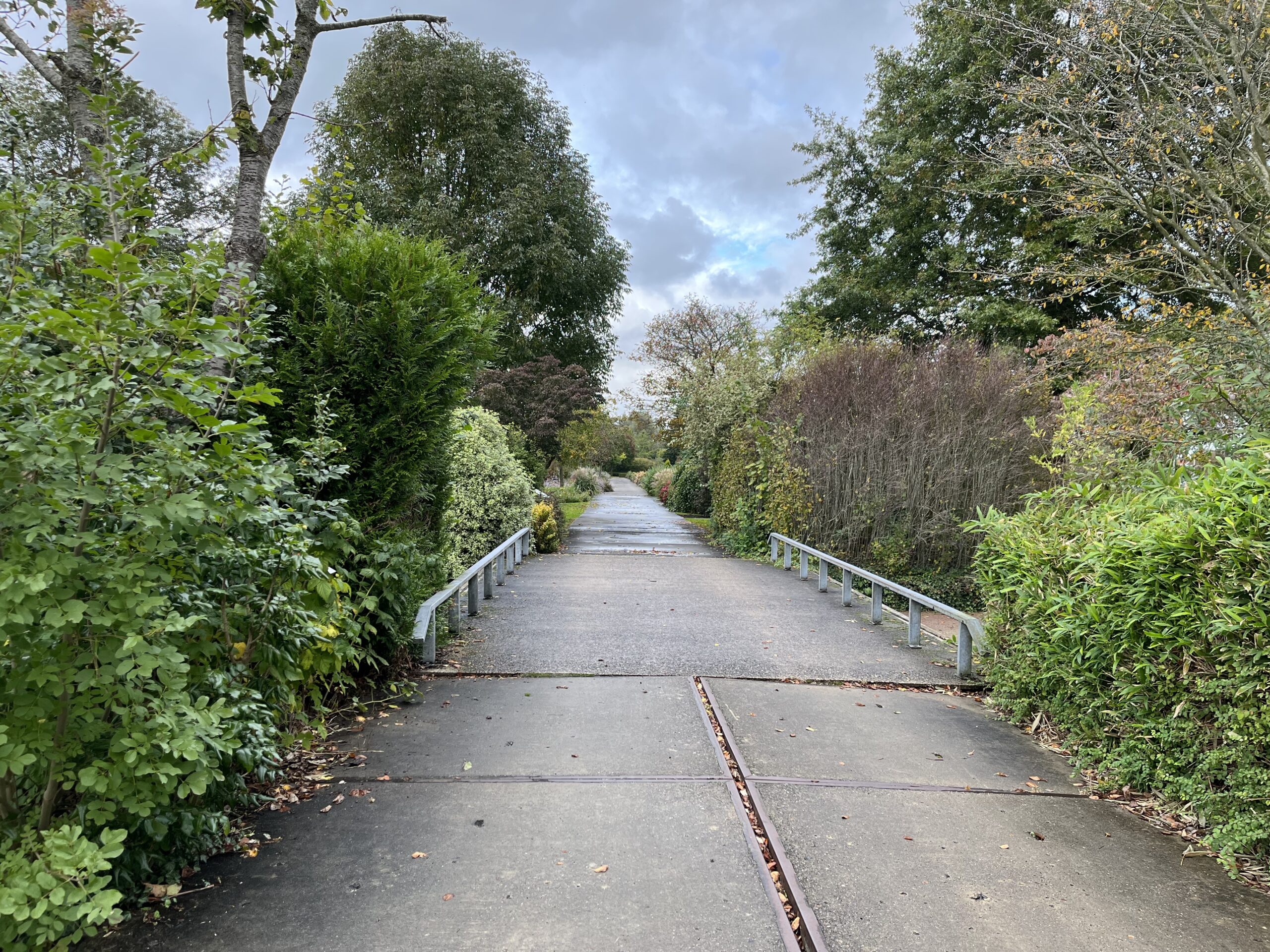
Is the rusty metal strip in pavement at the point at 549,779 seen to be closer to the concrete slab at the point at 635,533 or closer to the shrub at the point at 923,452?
the shrub at the point at 923,452

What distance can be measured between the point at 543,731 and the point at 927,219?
71.2 ft

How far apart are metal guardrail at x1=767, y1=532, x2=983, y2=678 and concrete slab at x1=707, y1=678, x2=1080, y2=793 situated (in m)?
0.46

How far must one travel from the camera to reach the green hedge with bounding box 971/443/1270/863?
9.61 feet

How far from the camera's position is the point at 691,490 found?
81.6 ft

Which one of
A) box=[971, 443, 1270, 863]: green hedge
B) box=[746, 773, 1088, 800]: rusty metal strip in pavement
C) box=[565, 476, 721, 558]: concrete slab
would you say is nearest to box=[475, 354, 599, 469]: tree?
box=[565, 476, 721, 558]: concrete slab

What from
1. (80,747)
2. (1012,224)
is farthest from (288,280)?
(1012,224)

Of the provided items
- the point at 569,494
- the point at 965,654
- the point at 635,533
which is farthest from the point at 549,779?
the point at 569,494

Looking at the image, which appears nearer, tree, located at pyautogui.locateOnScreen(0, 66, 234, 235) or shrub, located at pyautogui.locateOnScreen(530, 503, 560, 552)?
tree, located at pyautogui.locateOnScreen(0, 66, 234, 235)

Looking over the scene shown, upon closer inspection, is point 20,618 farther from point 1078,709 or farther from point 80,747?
point 1078,709

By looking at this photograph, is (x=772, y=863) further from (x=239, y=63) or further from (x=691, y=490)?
(x=691, y=490)

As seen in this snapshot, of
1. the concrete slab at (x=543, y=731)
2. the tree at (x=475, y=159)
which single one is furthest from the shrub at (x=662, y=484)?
the concrete slab at (x=543, y=731)

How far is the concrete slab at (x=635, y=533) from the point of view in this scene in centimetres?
1377

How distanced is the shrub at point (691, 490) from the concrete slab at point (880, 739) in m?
17.8

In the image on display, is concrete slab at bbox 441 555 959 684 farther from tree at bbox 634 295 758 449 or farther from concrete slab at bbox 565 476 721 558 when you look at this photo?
tree at bbox 634 295 758 449
